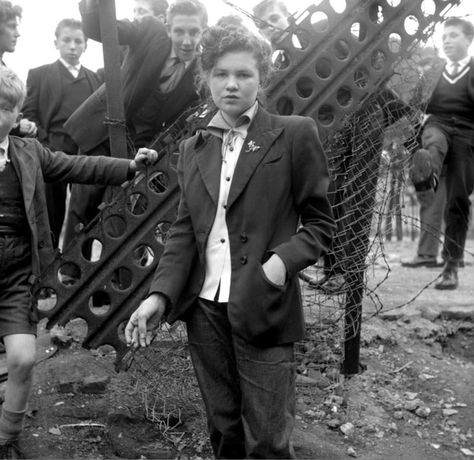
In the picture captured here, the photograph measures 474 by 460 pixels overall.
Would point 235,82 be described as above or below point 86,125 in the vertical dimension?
above

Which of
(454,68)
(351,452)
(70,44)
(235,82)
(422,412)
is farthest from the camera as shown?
(454,68)

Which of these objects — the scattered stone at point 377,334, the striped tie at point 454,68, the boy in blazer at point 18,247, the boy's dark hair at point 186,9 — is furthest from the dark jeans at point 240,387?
the striped tie at point 454,68

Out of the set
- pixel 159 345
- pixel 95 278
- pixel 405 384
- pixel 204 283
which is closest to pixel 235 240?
pixel 204 283

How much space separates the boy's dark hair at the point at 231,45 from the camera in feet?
8.18

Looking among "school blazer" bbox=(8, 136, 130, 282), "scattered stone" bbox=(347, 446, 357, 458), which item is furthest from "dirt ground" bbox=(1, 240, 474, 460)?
"school blazer" bbox=(8, 136, 130, 282)

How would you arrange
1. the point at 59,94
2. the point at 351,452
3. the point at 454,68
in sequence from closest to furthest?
the point at 351,452
the point at 59,94
the point at 454,68

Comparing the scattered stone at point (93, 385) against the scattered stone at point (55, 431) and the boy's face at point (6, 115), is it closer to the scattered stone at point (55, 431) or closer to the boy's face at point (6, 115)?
the scattered stone at point (55, 431)

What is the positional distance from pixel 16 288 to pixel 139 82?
1.60 meters

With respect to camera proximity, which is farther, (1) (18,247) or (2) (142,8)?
(2) (142,8)

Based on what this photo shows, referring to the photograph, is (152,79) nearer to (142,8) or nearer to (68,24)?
(142,8)

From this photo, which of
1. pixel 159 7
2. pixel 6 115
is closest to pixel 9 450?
pixel 6 115

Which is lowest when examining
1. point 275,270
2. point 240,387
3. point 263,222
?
point 240,387

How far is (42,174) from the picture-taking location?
11.0 feet

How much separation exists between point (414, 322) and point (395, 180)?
1.79m
